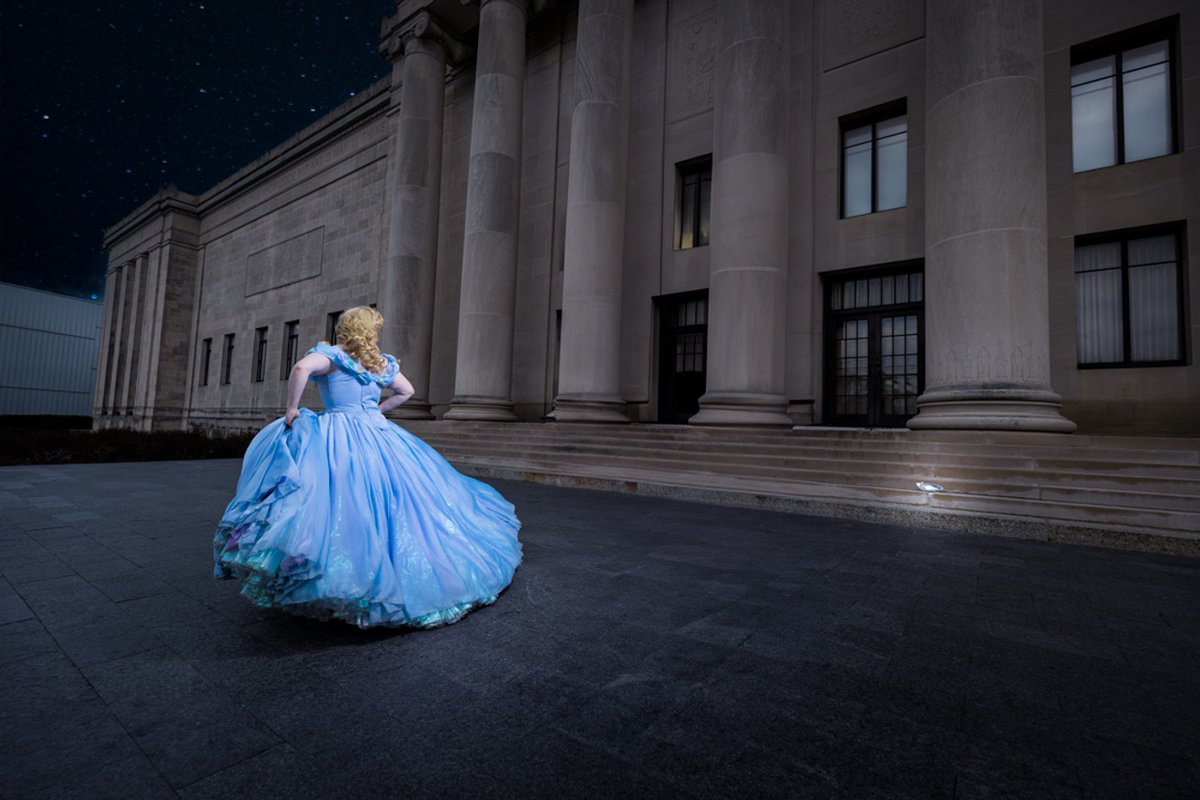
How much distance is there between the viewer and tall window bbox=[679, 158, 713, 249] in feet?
51.9

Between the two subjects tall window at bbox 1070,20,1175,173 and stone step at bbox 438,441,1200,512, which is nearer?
stone step at bbox 438,441,1200,512

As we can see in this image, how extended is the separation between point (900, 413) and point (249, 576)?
42.9 ft

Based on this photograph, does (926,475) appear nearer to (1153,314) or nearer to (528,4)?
(1153,314)

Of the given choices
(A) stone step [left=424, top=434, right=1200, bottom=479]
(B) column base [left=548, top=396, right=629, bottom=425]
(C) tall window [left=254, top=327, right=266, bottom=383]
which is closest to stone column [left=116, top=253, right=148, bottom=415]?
(C) tall window [left=254, top=327, right=266, bottom=383]

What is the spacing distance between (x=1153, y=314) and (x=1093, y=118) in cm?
412

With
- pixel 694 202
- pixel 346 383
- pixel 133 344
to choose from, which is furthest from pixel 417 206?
pixel 133 344

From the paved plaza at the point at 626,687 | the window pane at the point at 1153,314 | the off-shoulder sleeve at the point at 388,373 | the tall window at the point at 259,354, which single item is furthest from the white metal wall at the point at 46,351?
the window pane at the point at 1153,314

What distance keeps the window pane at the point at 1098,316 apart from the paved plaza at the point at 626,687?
7942mm

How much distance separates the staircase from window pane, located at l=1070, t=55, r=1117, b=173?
6757 mm

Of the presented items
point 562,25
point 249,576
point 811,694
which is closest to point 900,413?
point 811,694

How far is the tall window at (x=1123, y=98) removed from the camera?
34.2ft

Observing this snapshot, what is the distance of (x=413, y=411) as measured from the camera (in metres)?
18.4

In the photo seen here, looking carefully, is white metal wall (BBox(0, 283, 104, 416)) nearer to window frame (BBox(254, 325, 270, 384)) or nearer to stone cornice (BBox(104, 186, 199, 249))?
→ stone cornice (BBox(104, 186, 199, 249))

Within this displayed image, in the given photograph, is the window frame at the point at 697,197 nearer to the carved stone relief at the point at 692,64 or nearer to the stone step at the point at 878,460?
the carved stone relief at the point at 692,64
